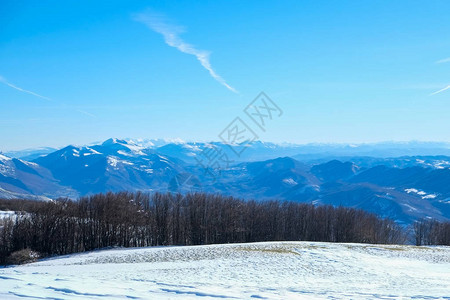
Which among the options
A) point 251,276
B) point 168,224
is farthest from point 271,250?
point 168,224

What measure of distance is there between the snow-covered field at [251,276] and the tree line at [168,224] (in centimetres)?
3259

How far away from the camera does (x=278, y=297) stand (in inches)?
864

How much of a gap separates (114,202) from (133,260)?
3988 cm

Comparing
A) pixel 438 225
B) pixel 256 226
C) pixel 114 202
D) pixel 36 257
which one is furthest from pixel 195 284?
pixel 438 225

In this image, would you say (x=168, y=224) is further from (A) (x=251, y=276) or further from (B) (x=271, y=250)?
(A) (x=251, y=276)

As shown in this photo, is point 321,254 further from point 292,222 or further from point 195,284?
point 292,222

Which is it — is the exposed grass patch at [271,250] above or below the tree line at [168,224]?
above

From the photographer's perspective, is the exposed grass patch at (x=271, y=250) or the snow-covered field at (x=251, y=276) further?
the exposed grass patch at (x=271, y=250)

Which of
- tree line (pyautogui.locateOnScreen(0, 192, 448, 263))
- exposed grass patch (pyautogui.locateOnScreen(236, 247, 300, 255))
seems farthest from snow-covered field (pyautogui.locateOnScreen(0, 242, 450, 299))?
tree line (pyautogui.locateOnScreen(0, 192, 448, 263))

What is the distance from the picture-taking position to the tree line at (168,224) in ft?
229

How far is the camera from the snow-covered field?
21828mm

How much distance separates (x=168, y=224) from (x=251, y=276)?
59.1 meters

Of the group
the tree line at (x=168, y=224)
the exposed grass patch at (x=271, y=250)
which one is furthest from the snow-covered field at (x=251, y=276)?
the tree line at (x=168, y=224)

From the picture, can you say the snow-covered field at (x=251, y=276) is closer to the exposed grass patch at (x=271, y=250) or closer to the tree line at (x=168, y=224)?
the exposed grass patch at (x=271, y=250)
